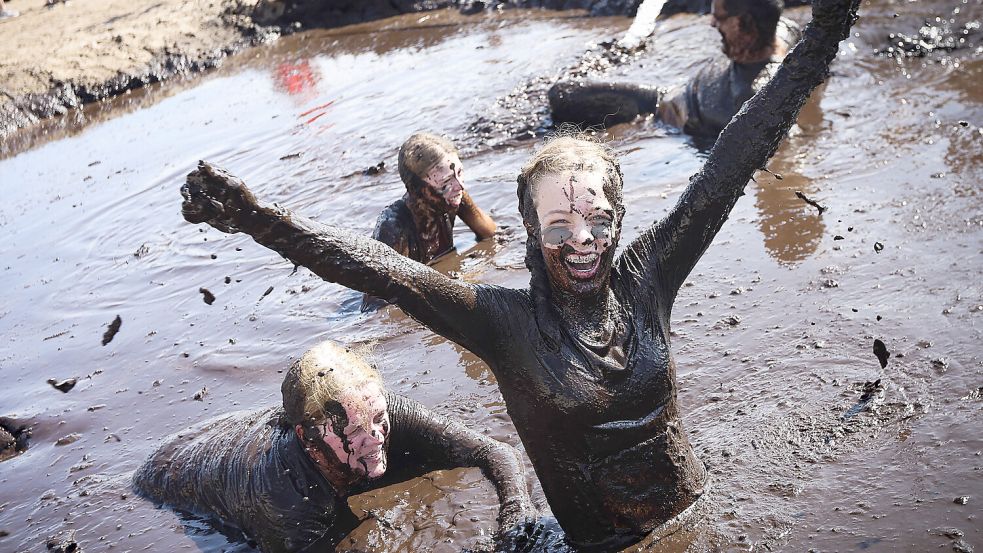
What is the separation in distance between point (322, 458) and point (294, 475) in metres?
0.18

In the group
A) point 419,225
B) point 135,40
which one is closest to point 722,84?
point 419,225

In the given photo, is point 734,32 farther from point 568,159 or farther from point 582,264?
point 582,264

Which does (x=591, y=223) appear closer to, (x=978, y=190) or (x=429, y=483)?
(x=429, y=483)

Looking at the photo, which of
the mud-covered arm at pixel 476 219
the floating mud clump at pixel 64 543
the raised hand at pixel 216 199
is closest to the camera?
the raised hand at pixel 216 199

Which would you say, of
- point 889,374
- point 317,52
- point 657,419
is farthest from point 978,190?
point 317,52

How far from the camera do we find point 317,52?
13.9 metres

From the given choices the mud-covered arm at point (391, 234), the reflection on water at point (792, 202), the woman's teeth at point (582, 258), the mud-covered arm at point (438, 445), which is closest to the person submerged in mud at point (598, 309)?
the woman's teeth at point (582, 258)

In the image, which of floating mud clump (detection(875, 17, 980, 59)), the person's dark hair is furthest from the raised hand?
floating mud clump (detection(875, 17, 980, 59))

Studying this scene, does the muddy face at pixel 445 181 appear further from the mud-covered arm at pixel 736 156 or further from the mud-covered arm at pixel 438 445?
the mud-covered arm at pixel 736 156

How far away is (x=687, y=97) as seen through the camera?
25.9 feet

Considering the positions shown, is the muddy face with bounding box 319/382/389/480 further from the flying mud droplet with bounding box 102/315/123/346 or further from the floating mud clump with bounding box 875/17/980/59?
the floating mud clump with bounding box 875/17/980/59

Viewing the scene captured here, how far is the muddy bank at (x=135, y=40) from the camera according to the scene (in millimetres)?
13812

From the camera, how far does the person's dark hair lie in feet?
24.0

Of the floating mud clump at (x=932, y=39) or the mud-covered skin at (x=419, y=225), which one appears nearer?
the mud-covered skin at (x=419, y=225)
